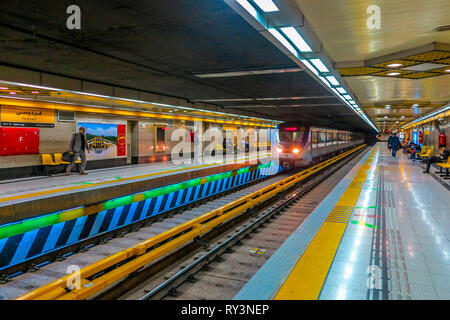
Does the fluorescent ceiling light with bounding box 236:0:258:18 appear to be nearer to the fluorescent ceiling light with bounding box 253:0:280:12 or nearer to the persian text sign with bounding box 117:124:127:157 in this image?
the fluorescent ceiling light with bounding box 253:0:280:12

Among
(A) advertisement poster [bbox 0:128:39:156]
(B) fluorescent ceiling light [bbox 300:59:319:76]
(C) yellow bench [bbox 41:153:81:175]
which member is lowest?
A: (C) yellow bench [bbox 41:153:81:175]

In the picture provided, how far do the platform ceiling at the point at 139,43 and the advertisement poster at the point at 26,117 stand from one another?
4528 millimetres

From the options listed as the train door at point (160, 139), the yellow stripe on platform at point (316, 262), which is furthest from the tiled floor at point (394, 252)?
the train door at point (160, 139)

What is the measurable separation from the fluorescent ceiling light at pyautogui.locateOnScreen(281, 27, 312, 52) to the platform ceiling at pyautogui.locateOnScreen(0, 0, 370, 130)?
39 centimetres

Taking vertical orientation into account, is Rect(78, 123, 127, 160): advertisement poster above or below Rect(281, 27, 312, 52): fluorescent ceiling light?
below

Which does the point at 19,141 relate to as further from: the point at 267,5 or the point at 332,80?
the point at 267,5

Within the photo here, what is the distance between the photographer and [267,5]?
3.72 meters

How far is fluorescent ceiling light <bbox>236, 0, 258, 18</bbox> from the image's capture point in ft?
11.1

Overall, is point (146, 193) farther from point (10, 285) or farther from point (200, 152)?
point (200, 152)

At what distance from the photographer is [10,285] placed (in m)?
5.06

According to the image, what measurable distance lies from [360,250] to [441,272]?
1.07m

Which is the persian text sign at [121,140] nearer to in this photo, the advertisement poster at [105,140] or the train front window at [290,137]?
the advertisement poster at [105,140]

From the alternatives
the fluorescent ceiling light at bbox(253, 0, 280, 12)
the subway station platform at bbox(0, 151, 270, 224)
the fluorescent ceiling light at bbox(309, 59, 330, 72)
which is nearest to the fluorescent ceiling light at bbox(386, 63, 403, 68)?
the fluorescent ceiling light at bbox(309, 59, 330, 72)

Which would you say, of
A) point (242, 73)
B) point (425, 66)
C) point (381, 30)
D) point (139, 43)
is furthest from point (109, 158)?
point (381, 30)
